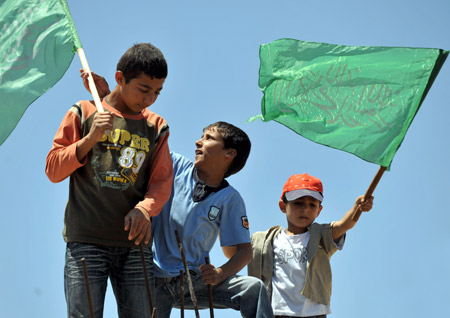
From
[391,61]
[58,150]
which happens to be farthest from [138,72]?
[391,61]

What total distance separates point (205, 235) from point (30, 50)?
219 cm

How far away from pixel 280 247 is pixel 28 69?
317cm

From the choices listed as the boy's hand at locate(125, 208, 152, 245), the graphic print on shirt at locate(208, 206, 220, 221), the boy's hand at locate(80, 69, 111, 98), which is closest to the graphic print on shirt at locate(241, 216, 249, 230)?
the graphic print on shirt at locate(208, 206, 220, 221)

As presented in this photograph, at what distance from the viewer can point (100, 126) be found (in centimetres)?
461

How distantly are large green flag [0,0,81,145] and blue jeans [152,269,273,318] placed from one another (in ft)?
6.12

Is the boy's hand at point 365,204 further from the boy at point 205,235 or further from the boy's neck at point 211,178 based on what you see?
the boy's neck at point 211,178

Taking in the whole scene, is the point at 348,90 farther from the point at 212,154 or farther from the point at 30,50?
the point at 30,50

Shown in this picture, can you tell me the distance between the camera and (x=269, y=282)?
673 centimetres

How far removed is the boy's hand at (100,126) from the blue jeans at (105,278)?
826 mm

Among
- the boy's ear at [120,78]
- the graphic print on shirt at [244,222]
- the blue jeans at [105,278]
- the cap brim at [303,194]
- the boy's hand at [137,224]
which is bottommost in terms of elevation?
the blue jeans at [105,278]

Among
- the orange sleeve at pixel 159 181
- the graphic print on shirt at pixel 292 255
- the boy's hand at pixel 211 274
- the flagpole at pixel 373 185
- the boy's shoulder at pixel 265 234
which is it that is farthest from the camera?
the boy's shoulder at pixel 265 234

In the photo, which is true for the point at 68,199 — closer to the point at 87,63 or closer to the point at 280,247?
the point at 87,63

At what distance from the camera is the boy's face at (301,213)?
711 centimetres

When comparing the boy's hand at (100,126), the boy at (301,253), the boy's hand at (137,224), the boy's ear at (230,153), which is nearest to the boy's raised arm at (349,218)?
the boy at (301,253)
